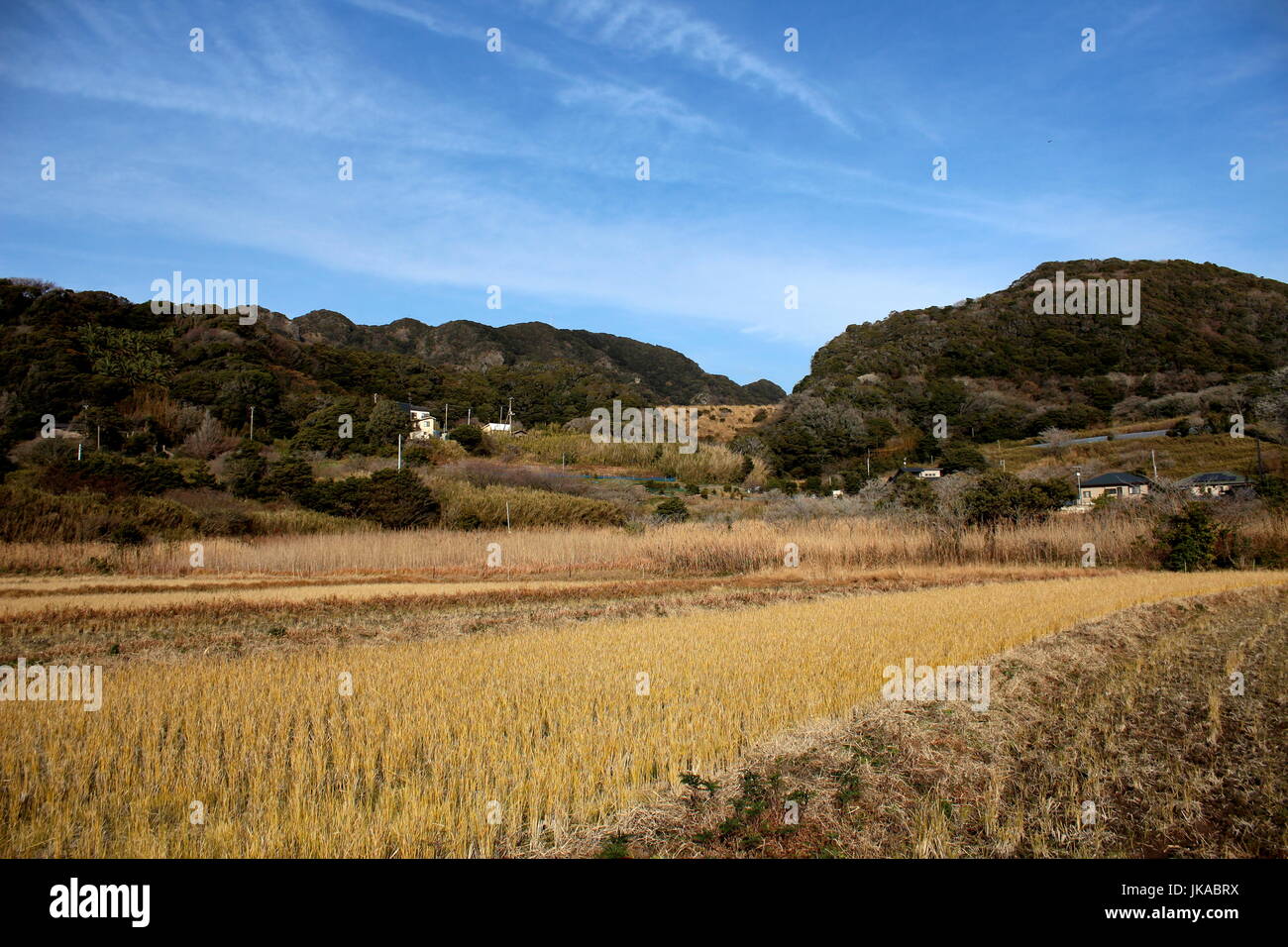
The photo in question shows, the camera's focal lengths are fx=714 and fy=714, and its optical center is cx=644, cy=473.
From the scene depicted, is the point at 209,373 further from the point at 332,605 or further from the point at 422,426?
the point at 332,605

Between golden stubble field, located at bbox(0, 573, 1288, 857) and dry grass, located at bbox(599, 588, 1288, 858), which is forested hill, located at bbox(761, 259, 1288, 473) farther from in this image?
dry grass, located at bbox(599, 588, 1288, 858)

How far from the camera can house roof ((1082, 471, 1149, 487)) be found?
4559 centimetres

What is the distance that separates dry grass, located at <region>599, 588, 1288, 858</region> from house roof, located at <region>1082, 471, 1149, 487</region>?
44175 mm

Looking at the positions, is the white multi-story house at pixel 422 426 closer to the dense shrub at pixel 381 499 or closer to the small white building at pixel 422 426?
the small white building at pixel 422 426

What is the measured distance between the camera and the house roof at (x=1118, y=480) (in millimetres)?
45594

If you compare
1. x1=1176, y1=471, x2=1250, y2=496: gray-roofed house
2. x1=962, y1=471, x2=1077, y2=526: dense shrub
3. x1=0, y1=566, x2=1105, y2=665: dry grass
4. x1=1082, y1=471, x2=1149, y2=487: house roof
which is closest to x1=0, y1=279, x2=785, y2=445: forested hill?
x1=0, y1=566, x2=1105, y2=665: dry grass

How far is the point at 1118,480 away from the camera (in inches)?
1818

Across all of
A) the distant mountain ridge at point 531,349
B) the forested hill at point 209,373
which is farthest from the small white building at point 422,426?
the distant mountain ridge at point 531,349

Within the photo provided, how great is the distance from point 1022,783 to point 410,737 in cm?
473

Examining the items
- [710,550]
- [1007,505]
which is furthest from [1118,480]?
[710,550]
